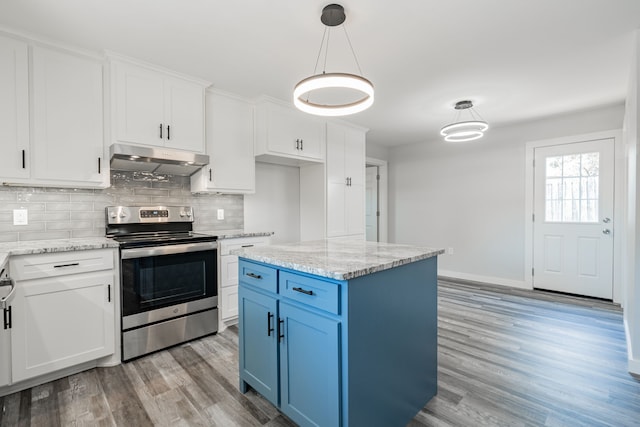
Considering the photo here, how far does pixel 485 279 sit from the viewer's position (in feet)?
15.9

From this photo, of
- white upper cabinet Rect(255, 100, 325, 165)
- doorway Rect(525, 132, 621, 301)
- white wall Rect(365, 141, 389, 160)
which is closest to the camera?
white upper cabinet Rect(255, 100, 325, 165)

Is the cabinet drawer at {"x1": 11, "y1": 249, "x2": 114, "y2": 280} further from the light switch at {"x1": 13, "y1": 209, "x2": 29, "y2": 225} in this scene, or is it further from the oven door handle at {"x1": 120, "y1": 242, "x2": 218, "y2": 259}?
the light switch at {"x1": 13, "y1": 209, "x2": 29, "y2": 225}

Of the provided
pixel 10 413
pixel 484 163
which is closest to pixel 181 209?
pixel 10 413

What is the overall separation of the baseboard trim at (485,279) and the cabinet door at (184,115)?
14.2 ft

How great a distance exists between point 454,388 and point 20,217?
3391mm

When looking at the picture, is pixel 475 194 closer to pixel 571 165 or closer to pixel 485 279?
pixel 571 165

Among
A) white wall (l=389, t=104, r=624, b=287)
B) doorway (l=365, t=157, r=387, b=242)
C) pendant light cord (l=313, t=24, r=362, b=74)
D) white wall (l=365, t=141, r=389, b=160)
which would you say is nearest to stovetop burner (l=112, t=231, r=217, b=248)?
pendant light cord (l=313, t=24, r=362, b=74)

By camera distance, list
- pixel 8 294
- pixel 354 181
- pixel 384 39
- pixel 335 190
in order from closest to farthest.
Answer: pixel 8 294 < pixel 384 39 < pixel 335 190 < pixel 354 181

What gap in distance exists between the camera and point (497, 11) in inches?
77.4

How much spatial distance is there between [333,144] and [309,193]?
74 cm

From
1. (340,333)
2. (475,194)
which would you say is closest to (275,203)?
(340,333)

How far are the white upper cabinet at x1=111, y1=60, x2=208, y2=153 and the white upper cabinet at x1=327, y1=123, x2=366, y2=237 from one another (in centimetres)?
175

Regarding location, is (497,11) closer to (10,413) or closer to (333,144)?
(333,144)

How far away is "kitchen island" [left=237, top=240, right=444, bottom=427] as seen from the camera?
1.35 meters
